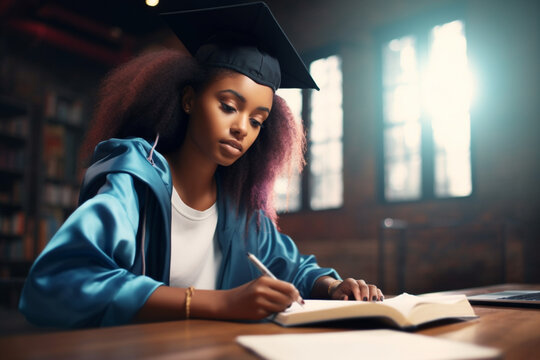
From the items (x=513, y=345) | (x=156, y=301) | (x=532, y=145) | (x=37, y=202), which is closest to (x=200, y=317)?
(x=156, y=301)

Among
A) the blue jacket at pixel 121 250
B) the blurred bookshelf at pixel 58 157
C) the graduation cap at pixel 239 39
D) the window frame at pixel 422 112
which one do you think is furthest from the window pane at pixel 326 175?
the graduation cap at pixel 239 39

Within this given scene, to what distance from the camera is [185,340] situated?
63 centimetres

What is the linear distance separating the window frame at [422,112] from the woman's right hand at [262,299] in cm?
442

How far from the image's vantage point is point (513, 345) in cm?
66

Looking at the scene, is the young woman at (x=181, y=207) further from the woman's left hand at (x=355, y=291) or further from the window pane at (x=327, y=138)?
the window pane at (x=327, y=138)

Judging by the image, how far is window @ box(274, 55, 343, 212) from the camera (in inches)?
234

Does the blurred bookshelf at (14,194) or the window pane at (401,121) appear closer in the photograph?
the window pane at (401,121)

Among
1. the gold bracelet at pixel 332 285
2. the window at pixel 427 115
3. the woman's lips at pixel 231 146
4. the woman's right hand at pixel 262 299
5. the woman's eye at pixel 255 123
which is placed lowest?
the gold bracelet at pixel 332 285

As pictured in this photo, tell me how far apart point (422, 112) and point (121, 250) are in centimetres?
473

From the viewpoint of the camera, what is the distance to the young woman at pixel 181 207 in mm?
805

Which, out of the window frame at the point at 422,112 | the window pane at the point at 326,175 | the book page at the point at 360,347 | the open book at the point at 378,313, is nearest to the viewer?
the book page at the point at 360,347

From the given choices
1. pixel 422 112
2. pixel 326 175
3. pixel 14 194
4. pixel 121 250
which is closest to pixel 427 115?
pixel 422 112

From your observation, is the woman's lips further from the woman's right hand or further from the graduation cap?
the woman's right hand

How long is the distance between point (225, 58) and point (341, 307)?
2.56 feet
